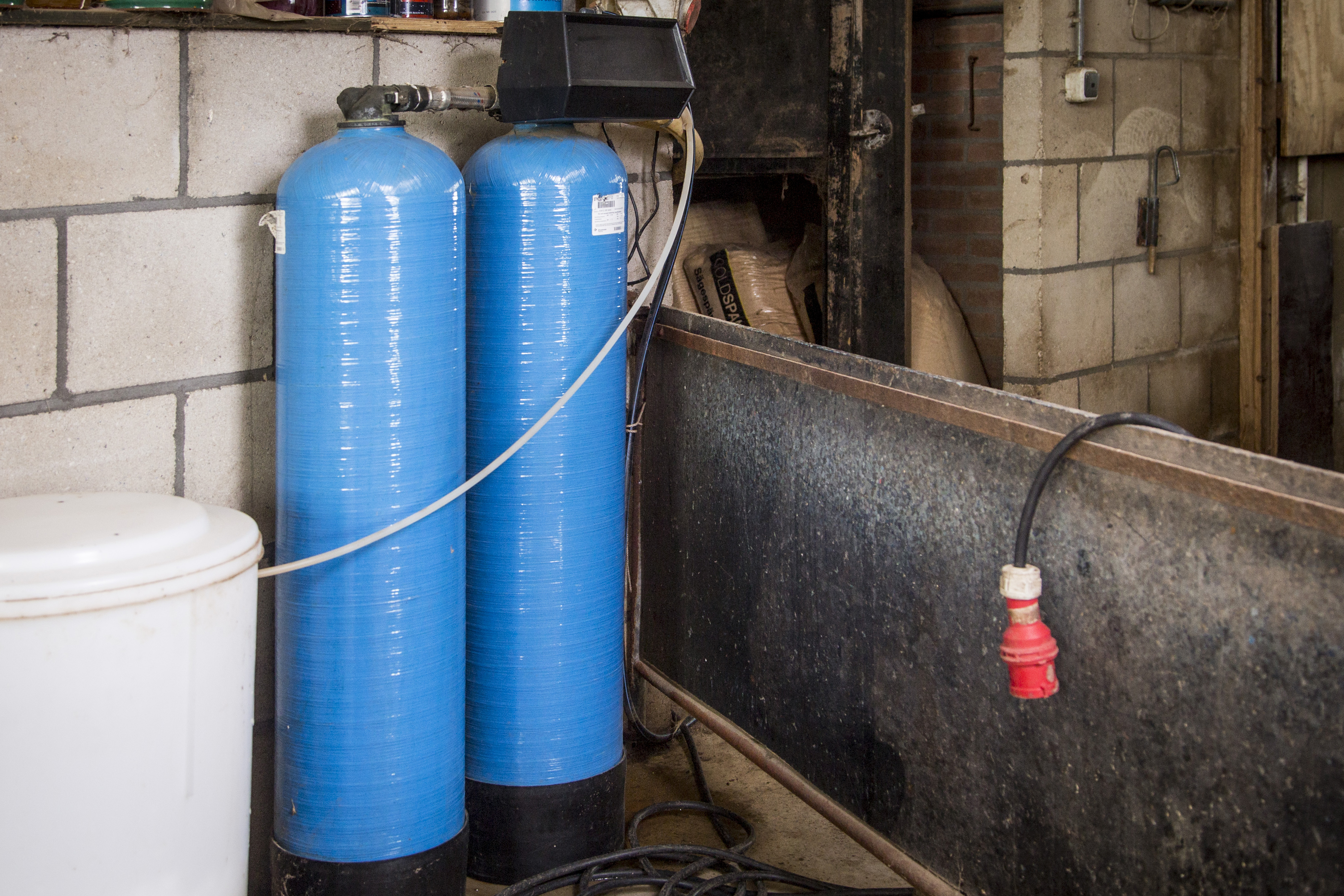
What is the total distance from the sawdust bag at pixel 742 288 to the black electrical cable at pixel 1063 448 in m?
1.99

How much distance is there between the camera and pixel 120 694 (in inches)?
53.9

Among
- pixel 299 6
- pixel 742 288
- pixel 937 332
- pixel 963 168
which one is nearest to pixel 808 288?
pixel 742 288

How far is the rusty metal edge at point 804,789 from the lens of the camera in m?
1.69

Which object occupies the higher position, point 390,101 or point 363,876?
point 390,101

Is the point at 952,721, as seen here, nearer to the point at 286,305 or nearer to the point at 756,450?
the point at 756,450

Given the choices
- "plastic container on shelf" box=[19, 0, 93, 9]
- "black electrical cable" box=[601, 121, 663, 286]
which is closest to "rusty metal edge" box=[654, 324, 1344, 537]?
"black electrical cable" box=[601, 121, 663, 286]

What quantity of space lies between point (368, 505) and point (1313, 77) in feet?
11.8

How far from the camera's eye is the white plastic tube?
172 cm

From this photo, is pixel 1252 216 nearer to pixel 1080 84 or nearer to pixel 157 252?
pixel 1080 84

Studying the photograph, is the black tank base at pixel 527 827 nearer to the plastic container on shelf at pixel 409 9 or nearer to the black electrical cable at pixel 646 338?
the black electrical cable at pixel 646 338

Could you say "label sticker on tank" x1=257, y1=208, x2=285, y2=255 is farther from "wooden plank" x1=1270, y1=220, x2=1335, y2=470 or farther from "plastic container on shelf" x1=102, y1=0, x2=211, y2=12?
"wooden plank" x1=1270, y1=220, x2=1335, y2=470

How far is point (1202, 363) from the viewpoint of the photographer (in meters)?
4.22

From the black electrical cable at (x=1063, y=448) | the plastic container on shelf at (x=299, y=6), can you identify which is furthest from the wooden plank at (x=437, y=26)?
the black electrical cable at (x=1063, y=448)

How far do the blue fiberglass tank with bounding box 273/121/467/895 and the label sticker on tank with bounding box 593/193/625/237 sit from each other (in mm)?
219
